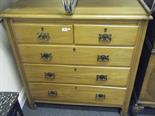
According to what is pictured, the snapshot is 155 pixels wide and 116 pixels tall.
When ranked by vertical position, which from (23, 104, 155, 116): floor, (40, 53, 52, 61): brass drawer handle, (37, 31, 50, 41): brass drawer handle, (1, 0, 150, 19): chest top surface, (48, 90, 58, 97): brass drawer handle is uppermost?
(1, 0, 150, 19): chest top surface

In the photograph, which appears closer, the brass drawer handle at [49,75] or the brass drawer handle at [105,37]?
the brass drawer handle at [105,37]

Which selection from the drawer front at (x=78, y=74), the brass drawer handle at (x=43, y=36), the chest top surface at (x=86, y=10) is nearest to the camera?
the chest top surface at (x=86, y=10)

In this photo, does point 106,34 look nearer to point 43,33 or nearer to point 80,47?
point 80,47

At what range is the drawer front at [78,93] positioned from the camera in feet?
4.61

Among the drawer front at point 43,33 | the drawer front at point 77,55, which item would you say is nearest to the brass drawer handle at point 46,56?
the drawer front at point 77,55

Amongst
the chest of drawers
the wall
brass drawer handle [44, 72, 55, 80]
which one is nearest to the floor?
the chest of drawers

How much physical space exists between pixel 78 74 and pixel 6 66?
1.92ft

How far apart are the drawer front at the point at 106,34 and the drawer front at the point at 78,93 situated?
0.40 m

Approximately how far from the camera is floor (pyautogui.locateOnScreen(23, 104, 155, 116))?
159cm

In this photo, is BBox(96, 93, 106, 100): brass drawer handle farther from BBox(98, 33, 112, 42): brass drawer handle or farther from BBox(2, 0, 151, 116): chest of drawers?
BBox(98, 33, 112, 42): brass drawer handle

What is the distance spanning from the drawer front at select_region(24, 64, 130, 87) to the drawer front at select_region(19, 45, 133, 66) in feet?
0.17

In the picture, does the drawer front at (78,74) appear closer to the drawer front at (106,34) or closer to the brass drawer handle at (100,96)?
the brass drawer handle at (100,96)

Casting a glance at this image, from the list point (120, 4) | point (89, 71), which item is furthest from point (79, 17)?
point (89, 71)

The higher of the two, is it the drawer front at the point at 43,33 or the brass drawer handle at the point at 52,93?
the drawer front at the point at 43,33
